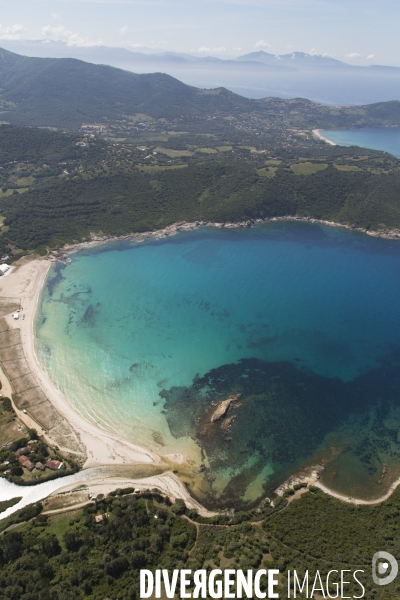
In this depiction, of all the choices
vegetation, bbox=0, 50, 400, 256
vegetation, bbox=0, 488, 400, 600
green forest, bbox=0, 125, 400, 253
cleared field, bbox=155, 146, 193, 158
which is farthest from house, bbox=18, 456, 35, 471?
cleared field, bbox=155, 146, 193, 158

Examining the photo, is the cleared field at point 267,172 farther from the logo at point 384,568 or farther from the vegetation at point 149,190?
the logo at point 384,568

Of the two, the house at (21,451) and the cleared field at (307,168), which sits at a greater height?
the cleared field at (307,168)

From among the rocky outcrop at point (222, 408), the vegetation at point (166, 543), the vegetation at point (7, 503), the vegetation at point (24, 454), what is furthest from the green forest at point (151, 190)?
the vegetation at point (166, 543)

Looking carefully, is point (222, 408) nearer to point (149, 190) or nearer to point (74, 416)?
point (74, 416)

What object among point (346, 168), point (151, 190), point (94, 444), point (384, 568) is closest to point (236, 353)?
point (94, 444)

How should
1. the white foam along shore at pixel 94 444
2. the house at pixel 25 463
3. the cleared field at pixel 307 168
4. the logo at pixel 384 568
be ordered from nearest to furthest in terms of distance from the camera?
the logo at pixel 384 568 < the white foam along shore at pixel 94 444 < the house at pixel 25 463 < the cleared field at pixel 307 168
